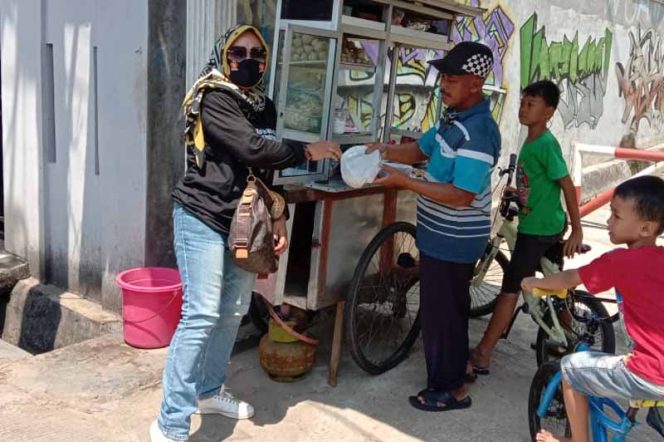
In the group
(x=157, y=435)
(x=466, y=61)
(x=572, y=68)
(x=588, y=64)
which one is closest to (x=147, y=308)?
(x=157, y=435)

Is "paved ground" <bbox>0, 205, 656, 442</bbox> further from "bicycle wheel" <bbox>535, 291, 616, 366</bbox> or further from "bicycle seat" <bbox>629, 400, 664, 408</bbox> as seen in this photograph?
"bicycle seat" <bbox>629, 400, 664, 408</bbox>

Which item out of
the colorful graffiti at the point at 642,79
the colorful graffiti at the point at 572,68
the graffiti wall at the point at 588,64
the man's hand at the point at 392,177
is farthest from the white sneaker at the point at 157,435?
the colorful graffiti at the point at 642,79

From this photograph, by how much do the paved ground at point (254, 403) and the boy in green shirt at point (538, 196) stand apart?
24.1 inches

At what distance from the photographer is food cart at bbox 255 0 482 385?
3.38 metres

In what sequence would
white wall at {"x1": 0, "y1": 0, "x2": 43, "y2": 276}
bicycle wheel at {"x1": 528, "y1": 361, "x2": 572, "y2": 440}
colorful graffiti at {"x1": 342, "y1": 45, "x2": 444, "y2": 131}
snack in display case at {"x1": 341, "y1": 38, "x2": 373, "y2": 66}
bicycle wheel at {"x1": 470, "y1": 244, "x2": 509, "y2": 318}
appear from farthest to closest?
colorful graffiti at {"x1": 342, "y1": 45, "x2": 444, "y2": 131} < white wall at {"x1": 0, "y1": 0, "x2": 43, "y2": 276} < bicycle wheel at {"x1": 470, "y1": 244, "x2": 509, "y2": 318} < snack in display case at {"x1": 341, "y1": 38, "x2": 373, "y2": 66} < bicycle wheel at {"x1": 528, "y1": 361, "x2": 572, "y2": 440}

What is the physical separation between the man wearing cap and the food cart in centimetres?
34

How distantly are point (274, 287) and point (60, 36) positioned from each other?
2.53 metres

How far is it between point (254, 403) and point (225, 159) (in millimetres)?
1373

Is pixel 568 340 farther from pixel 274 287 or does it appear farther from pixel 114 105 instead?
pixel 114 105

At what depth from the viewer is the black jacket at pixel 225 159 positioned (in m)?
2.73

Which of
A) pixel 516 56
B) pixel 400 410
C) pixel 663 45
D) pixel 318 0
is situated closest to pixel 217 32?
pixel 318 0

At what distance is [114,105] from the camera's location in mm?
4332

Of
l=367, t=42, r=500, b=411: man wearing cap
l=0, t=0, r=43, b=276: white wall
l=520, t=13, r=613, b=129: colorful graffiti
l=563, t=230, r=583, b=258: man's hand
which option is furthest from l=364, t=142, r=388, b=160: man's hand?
l=520, t=13, r=613, b=129: colorful graffiti

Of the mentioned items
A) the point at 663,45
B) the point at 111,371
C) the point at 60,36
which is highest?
the point at 663,45
